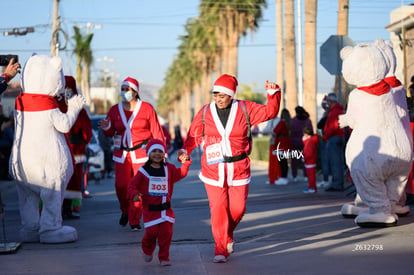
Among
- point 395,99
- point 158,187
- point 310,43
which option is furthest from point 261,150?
point 158,187

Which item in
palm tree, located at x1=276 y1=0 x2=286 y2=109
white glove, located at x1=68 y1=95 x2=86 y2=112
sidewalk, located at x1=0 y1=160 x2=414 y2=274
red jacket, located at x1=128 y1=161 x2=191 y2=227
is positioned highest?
palm tree, located at x1=276 y1=0 x2=286 y2=109

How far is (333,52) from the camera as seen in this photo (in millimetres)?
16531

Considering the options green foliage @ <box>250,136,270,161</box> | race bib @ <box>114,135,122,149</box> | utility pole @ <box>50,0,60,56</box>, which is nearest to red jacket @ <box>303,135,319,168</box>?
race bib @ <box>114,135,122,149</box>

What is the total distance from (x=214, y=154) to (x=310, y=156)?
8857mm

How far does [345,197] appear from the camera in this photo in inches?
601

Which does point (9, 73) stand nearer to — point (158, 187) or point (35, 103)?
point (35, 103)

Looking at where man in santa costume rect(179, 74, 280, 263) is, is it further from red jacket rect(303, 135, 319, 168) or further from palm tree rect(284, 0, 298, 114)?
palm tree rect(284, 0, 298, 114)

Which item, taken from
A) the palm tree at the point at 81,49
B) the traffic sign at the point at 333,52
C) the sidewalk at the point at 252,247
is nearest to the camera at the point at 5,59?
the sidewalk at the point at 252,247

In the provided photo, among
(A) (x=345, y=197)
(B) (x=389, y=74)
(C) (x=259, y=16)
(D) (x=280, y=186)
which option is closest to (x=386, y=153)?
(B) (x=389, y=74)

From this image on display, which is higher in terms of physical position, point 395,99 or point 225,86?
point 225,86

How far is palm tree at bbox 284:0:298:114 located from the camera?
115 ft

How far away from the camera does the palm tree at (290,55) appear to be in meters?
34.9

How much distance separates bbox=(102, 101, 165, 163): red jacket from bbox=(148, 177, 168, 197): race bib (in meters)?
2.72

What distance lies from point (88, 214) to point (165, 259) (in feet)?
18.9
